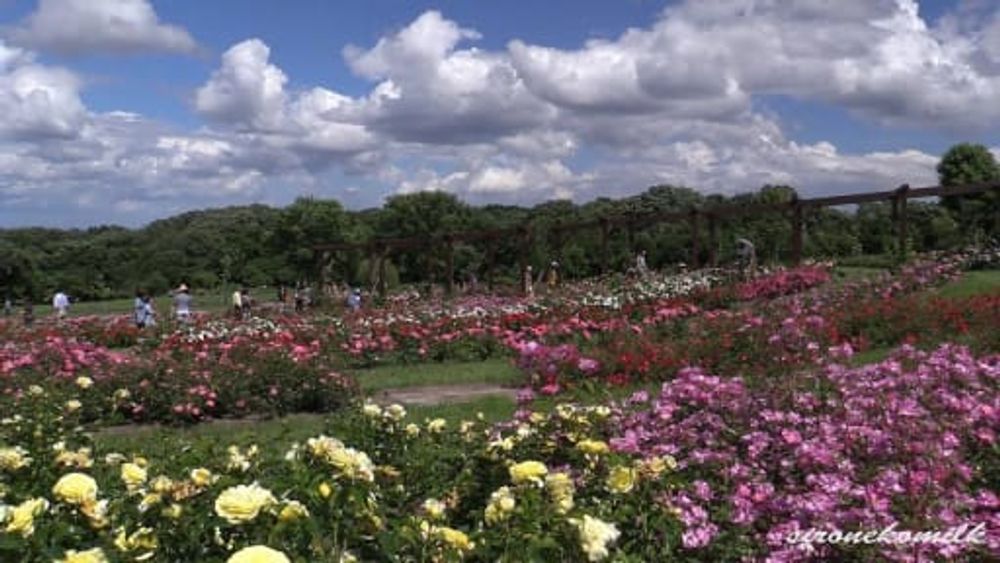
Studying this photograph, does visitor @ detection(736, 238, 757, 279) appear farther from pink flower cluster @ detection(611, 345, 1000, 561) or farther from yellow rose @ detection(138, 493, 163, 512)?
yellow rose @ detection(138, 493, 163, 512)

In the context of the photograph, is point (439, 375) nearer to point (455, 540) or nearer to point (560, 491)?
point (560, 491)

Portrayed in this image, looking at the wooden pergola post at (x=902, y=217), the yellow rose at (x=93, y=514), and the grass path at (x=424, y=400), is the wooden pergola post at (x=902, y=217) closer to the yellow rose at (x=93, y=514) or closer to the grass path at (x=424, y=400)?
the grass path at (x=424, y=400)

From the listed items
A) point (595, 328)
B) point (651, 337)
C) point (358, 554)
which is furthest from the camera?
point (595, 328)

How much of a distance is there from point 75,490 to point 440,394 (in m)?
9.01

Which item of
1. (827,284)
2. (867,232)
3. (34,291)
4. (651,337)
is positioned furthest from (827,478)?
(34,291)

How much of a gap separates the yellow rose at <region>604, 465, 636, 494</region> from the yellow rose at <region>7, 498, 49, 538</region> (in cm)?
176

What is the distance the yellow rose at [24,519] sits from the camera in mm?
2566

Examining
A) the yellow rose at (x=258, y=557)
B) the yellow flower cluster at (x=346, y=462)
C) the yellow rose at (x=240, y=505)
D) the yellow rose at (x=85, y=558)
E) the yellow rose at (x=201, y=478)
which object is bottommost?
the yellow rose at (x=201, y=478)

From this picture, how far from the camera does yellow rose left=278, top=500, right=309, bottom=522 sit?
2.60 meters

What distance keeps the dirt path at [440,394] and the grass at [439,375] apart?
22 cm

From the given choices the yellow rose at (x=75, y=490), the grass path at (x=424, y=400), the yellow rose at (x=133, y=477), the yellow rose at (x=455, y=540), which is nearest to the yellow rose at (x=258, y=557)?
the yellow rose at (x=455, y=540)

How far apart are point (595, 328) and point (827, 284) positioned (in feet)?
20.3

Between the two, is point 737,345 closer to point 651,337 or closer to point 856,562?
point 651,337

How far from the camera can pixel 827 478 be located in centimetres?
421
